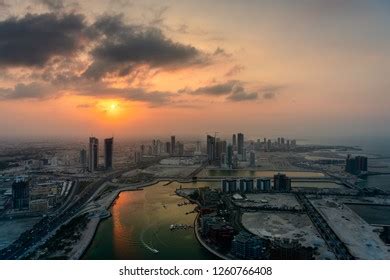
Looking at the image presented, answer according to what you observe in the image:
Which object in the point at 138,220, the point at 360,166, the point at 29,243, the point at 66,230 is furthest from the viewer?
the point at 360,166

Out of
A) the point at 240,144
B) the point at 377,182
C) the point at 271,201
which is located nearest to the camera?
the point at 271,201

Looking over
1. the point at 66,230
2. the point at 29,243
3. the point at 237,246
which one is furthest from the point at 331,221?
the point at 29,243

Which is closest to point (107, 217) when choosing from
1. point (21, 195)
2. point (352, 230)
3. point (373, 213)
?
point (21, 195)

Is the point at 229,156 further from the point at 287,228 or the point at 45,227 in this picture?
the point at 45,227

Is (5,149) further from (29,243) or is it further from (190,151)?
(190,151)

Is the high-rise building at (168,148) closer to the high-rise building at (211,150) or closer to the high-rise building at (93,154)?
the high-rise building at (211,150)

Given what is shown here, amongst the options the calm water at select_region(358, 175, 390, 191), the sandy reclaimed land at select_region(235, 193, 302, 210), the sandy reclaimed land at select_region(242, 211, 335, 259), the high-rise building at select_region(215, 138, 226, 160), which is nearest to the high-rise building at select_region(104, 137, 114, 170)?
the high-rise building at select_region(215, 138, 226, 160)

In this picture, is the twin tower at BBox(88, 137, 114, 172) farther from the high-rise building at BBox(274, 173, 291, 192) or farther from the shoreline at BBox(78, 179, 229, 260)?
the high-rise building at BBox(274, 173, 291, 192)
